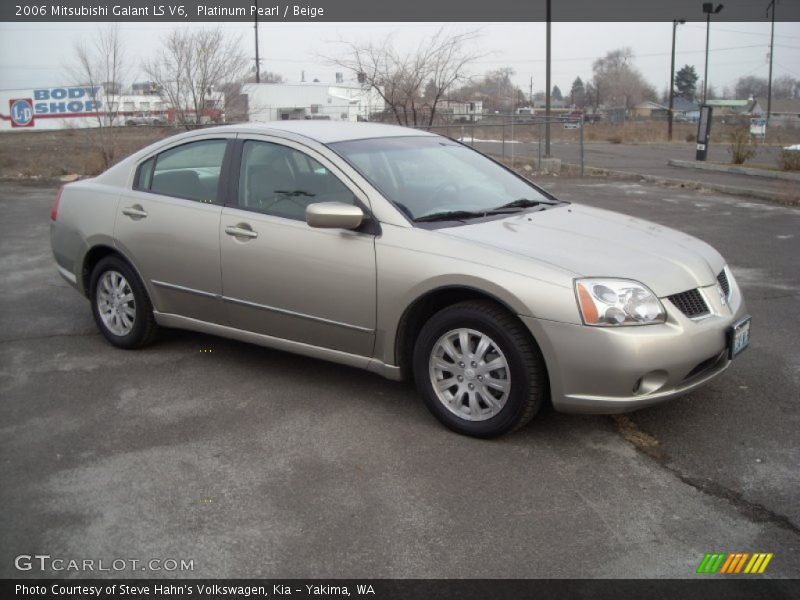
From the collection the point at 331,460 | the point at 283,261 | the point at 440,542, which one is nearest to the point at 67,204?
the point at 283,261

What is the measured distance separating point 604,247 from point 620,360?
0.76 m

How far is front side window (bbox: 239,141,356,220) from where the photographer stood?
4.58 m

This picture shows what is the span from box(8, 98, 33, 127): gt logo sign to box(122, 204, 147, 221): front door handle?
57622 millimetres

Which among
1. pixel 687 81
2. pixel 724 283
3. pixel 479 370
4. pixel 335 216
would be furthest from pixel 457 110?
pixel 687 81

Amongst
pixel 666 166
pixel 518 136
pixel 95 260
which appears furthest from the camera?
pixel 518 136

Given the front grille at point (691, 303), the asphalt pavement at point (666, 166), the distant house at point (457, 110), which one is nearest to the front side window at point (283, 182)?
the front grille at point (691, 303)

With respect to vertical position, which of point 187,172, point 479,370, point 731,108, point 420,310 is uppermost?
point 731,108

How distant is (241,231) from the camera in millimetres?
4734

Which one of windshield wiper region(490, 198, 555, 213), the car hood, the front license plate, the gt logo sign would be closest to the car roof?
windshield wiper region(490, 198, 555, 213)

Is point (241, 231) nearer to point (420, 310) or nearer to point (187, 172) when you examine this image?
point (187, 172)

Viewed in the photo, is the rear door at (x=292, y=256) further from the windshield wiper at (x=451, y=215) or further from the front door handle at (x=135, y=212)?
the front door handle at (x=135, y=212)

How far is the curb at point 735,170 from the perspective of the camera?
658 inches

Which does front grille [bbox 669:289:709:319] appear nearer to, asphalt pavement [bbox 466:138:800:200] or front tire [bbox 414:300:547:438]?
front tire [bbox 414:300:547:438]
